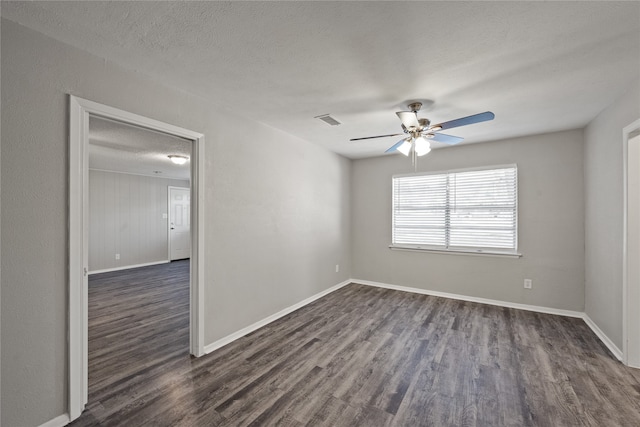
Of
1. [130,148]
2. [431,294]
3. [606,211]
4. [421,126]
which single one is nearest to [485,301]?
[431,294]

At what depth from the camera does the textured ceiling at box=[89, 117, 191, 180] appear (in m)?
3.56

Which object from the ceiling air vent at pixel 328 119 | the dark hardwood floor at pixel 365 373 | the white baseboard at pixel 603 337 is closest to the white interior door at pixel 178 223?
the dark hardwood floor at pixel 365 373

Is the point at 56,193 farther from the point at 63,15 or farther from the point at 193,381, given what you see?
the point at 193,381

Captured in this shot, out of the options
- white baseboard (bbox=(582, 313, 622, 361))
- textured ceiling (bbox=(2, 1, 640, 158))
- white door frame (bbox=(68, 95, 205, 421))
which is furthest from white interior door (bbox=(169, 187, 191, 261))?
white baseboard (bbox=(582, 313, 622, 361))

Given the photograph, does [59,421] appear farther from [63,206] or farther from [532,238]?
[532,238]

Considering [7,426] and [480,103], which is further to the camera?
[480,103]

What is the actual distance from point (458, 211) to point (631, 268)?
7.04 ft

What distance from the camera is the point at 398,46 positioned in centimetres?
183

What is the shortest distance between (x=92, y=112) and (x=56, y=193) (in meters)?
0.61

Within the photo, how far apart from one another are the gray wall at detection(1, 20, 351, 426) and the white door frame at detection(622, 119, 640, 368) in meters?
3.48

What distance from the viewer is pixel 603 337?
2.95m

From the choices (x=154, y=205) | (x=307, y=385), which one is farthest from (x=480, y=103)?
(x=154, y=205)

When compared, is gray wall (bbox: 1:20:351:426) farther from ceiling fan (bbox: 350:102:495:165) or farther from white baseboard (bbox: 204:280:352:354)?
ceiling fan (bbox: 350:102:495:165)

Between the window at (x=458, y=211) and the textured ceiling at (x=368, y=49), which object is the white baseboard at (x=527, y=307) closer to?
the window at (x=458, y=211)
